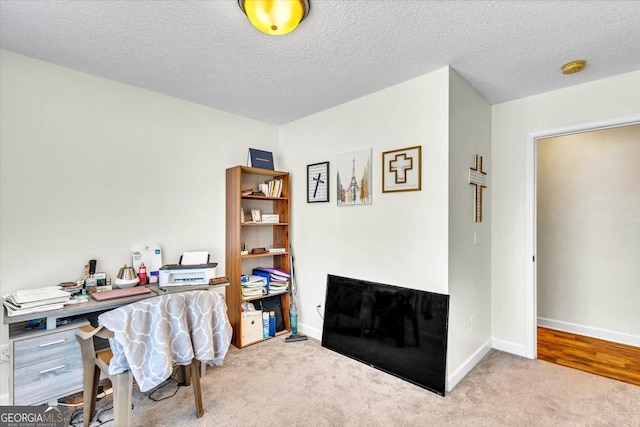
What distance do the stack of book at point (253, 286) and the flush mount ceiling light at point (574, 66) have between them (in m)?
3.21

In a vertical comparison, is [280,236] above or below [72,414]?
above

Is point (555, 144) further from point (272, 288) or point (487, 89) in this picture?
point (272, 288)

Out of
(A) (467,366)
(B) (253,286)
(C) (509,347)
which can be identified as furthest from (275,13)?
(C) (509,347)

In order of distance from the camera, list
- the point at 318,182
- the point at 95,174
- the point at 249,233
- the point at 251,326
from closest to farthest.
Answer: the point at 95,174
the point at 251,326
the point at 318,182
the point at 249,233

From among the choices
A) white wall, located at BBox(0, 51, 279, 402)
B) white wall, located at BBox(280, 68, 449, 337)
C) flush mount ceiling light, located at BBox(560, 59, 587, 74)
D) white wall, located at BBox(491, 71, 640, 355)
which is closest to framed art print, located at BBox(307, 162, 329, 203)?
white wall, located at BBox(280, 68, 449, 337)

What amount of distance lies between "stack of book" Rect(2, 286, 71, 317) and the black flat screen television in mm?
2116

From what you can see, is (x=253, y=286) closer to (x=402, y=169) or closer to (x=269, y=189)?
(x=269, y=189)

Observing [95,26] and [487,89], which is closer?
[95,26]

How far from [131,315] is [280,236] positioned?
2043 millimetres

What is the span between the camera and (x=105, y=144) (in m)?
2.53

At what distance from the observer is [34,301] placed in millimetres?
1824

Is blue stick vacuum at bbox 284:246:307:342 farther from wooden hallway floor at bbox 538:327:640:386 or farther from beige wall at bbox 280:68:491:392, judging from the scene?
wooden hallway floor at bbox 538:327:640:386

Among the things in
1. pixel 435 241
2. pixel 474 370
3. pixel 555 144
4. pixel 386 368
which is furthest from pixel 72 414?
pixel 555 144

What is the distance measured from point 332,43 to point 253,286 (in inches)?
92.5
